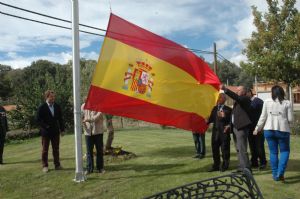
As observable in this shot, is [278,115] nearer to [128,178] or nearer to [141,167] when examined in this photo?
[128,178]

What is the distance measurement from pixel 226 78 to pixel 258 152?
302ft

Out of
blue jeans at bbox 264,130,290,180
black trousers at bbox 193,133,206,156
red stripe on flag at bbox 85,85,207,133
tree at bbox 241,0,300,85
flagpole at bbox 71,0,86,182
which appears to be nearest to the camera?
blue jeans at bbox 264,130,290,180

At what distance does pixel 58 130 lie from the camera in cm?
955

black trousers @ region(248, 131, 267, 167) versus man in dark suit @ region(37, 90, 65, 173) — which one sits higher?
man in dark suit @ region(37, 90, 65, 173)

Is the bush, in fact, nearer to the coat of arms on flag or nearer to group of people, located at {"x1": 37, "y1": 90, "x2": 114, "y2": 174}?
group of people, located at {"x1": 37, "y1": 90, "x2": 114, "y2": 174}

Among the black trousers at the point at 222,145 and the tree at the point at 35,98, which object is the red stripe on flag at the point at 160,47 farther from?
the tree at the point at 35,98

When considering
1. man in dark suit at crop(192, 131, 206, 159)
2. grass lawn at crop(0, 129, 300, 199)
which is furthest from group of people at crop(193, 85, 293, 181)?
man in dark suit at crop(192, 131, 206, 159)

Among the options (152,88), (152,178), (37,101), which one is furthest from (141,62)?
(37,101)

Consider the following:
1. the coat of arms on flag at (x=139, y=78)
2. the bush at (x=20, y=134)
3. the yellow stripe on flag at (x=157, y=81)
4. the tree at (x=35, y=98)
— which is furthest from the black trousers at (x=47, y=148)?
the tree at (x=35, y=98)

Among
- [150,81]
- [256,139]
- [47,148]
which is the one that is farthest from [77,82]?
[256,139]

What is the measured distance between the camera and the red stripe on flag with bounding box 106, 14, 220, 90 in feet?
25.9

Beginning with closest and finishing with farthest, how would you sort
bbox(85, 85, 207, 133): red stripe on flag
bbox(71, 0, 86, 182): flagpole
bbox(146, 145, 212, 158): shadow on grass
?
1. bbox(85, 85, 207, 133): red stripe on flag
2. bbox(71, 0, 86, 182): flagpole
3. bbox(146, 145, 212, 158): shadow on grass

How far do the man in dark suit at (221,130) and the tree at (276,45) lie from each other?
40.4 ft

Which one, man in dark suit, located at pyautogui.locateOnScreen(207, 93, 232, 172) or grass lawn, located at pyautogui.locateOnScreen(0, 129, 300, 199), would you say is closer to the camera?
grass lawn, located at pyautogui.locateOnScreen(0, 129, 300, 199)
